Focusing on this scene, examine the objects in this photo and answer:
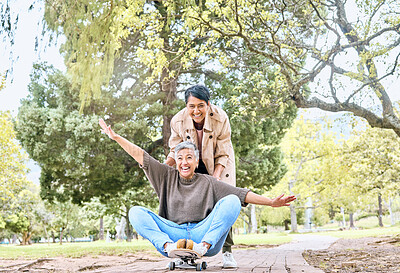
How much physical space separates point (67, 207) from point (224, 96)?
995 inches

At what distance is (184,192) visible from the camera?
3.31m

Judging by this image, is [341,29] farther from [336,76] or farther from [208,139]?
[208,139]

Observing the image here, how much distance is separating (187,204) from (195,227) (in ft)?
0.67

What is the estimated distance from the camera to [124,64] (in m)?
13.7

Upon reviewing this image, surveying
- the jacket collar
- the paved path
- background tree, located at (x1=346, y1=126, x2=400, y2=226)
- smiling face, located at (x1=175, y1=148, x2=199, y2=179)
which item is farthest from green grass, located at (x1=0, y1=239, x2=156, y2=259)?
background tree, located at (x1=346, y1=126, x2=400, y2=226)

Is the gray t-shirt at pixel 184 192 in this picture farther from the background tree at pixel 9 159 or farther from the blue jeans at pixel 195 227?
the background tree at pixel 9 159

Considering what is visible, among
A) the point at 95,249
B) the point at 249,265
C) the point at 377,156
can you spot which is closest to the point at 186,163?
the point at 249,265

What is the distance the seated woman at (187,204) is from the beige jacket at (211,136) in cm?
51

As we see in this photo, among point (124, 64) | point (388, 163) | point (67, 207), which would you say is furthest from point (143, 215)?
point (67, 207)

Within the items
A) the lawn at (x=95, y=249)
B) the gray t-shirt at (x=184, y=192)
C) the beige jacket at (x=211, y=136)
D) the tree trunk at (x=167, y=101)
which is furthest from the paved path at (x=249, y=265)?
the tree trunk at (x=167, y=101)

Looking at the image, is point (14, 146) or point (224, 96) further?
point (14, 146)

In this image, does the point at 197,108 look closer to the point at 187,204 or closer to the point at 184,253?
the point at 187,204

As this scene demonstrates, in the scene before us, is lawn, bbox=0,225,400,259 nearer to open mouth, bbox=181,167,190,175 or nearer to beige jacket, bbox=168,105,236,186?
beige jacket, bbox=168,105,236,186

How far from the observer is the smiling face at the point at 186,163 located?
3.31 metres
